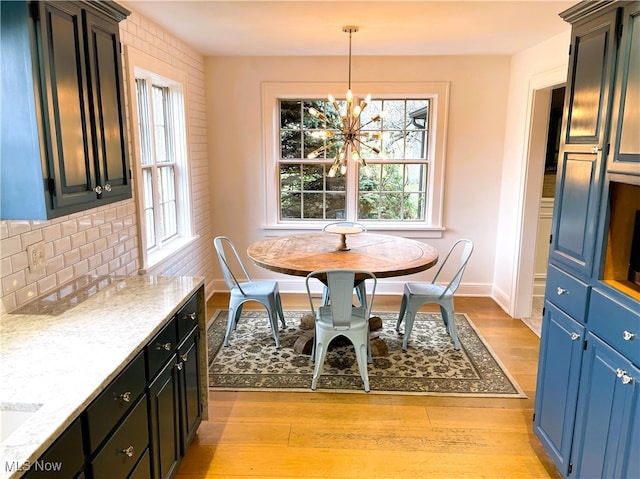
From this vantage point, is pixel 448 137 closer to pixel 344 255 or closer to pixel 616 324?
pixel 344 255

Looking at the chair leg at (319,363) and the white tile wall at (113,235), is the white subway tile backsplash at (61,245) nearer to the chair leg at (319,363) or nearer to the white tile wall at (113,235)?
the white tile wall at (113,235)

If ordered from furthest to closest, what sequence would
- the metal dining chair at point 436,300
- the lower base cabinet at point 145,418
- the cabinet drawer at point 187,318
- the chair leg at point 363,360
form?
the metal dining chair at point 436,300
the chair leg at point 363,360
the cabinet drawer at point 187,318
the lower base cabinet at point 145,418

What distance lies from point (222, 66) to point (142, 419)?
3769 millimetres

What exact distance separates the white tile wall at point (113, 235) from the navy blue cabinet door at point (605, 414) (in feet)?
7.77

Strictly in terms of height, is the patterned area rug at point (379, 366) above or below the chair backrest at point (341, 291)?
below

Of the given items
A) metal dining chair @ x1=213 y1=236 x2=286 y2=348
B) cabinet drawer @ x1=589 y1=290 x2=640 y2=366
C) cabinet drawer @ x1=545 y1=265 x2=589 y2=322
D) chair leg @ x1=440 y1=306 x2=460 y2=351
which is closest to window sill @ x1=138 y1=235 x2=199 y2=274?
metal dining chair @ x1=213 y1=236 x2=286 y2=348

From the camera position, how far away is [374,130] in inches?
184

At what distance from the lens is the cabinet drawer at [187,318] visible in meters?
2.04

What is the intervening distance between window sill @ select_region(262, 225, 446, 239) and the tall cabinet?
8.51ft

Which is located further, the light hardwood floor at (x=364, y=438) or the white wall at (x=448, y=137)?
the white wall at (x=448, y=137)

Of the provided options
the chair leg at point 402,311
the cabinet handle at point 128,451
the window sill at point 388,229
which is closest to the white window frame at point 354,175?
the window sill at point 388,229

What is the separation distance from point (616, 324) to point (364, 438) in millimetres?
1418

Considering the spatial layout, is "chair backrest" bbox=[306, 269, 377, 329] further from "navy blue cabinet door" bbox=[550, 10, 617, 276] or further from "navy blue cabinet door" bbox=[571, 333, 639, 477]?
"navy blue cabinet door" bbox=[571, 333, 639, 477]

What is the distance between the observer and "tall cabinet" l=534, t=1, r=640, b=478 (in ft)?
5.26
